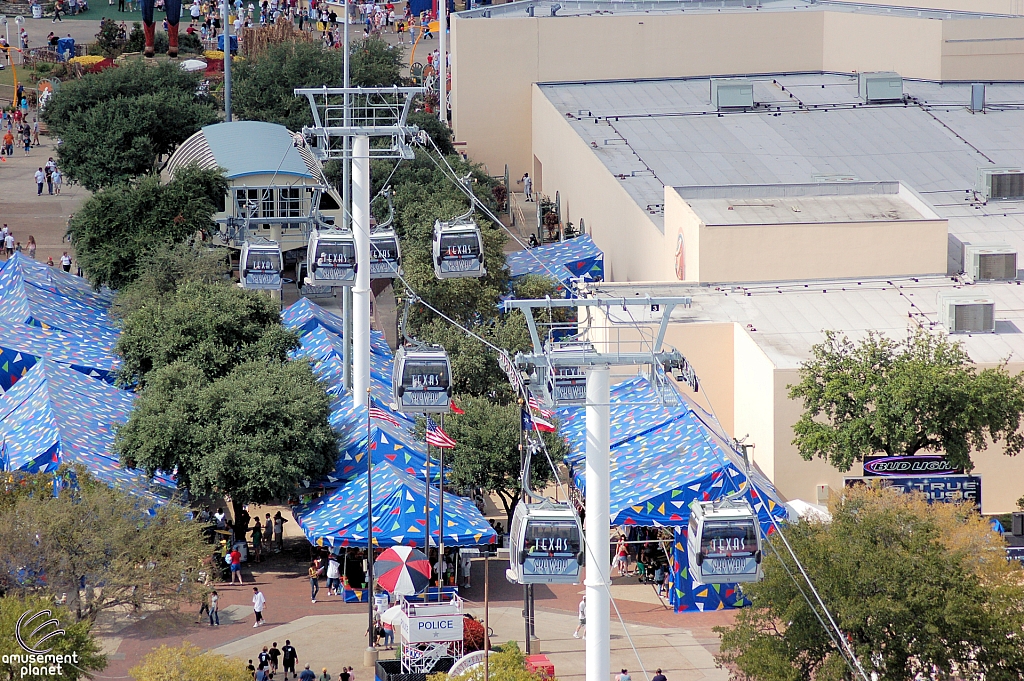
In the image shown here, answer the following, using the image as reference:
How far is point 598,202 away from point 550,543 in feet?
134

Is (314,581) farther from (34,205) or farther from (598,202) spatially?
(34,205)

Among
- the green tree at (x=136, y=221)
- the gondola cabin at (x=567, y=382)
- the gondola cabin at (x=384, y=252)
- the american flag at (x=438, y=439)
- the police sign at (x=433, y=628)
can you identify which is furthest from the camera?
the green tree at (x=136, y=221)

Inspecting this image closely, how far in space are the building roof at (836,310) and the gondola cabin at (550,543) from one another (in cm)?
1841

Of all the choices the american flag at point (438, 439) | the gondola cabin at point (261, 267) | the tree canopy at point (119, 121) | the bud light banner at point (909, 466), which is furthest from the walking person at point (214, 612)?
the tree canopy at point (119, 121)

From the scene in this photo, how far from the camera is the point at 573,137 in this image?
7244 centimetres

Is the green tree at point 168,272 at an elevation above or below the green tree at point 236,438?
above

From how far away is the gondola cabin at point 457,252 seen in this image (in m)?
43.3

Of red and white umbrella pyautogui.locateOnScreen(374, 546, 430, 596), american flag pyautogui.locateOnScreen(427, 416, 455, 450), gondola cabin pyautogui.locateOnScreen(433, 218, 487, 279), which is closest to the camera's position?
red and white umbrella pyautogui.locateOnScreen(374, 546, 430, 596)

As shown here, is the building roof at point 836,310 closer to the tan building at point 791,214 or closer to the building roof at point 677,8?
the tan building at point 791,214

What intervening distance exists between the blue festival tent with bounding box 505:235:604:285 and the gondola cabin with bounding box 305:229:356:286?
642 inches

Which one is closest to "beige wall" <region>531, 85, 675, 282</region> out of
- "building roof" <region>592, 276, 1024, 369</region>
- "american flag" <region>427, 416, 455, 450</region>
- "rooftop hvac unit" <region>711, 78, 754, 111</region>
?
"building roof" <region>592, 276, 1024, 369</region>

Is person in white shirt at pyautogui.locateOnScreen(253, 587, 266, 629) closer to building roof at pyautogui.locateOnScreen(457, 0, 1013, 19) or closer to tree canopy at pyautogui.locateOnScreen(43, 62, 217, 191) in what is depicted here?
tree canopy at pyautogui.locateOnScreen(43, 62, 217, 191)

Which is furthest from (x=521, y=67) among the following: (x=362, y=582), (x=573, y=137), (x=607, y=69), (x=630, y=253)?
(x=362, y=582)

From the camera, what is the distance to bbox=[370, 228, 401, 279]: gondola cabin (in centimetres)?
4616
